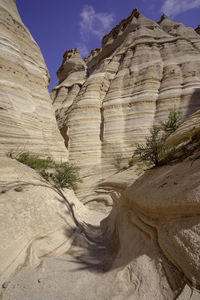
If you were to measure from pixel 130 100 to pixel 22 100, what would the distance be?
33.0 feet

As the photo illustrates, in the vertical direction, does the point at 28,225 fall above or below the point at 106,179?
above

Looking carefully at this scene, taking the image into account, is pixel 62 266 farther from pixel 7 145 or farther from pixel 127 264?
pixel 7 145

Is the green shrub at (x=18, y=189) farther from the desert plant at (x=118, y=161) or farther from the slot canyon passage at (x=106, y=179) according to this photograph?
the desert plant at (x=118, y=161)

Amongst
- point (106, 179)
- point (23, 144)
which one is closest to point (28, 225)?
point (106, 179)

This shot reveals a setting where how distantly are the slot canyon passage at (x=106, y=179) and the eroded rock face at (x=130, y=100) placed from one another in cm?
10

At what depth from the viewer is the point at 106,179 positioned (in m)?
9.48

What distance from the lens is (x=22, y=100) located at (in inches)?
420

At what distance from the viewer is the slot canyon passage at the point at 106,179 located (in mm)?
1773

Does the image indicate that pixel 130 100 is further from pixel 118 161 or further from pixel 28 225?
pixel 28 225

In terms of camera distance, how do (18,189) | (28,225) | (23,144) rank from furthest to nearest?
(23,144), (18,189), (28,225)

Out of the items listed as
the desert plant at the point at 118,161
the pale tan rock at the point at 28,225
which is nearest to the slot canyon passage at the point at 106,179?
the pale tan rock at the point at 28,225

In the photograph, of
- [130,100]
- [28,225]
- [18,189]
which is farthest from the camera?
[130,100]

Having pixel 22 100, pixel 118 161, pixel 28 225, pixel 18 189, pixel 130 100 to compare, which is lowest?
pixel 118 161

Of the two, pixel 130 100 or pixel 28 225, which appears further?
pixel 130 100
